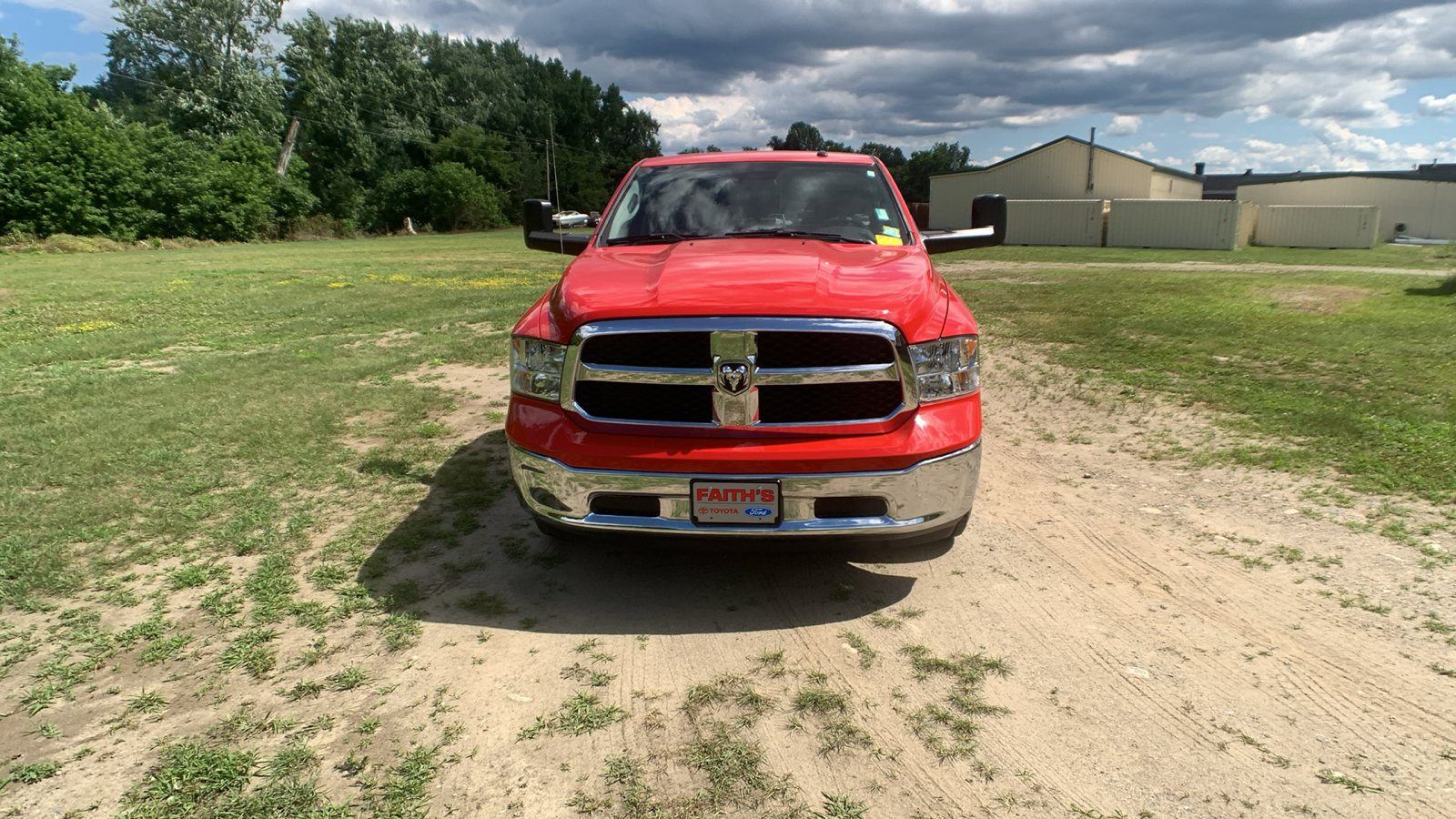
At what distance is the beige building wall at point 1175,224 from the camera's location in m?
36.0

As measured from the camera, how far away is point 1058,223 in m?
40.1

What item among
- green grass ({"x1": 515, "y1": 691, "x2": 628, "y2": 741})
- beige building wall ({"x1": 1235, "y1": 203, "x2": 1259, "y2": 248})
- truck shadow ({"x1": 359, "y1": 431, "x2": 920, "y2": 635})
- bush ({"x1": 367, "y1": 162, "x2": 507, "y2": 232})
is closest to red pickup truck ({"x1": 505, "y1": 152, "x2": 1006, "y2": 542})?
truck shadow ({"x1": 359, "y1": 431, "x2": 920, "y2": 635})

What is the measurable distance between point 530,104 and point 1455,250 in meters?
73.0

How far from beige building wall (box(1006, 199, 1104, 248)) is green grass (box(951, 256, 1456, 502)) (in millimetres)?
23996

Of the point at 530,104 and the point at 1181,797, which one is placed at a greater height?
the point at 530,104

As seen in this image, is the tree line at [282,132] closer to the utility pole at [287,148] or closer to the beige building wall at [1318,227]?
the utility pole at [287,148]

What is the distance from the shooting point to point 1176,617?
3.37 meters

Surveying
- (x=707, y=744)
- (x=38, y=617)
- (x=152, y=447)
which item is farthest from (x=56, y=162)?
(x=707, y=744)

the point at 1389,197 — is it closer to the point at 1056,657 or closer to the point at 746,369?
the point at 1056,657

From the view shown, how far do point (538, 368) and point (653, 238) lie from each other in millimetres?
1346

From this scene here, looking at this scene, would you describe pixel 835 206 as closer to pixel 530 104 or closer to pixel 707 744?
pixel 707 744

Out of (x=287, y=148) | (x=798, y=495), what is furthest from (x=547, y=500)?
(x=287, y=148)

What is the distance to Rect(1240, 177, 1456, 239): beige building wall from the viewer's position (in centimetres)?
4778

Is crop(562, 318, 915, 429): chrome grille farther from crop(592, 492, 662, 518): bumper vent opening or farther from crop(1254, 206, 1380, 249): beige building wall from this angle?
crop(1254, 206, 1380, 249): beige building wall
